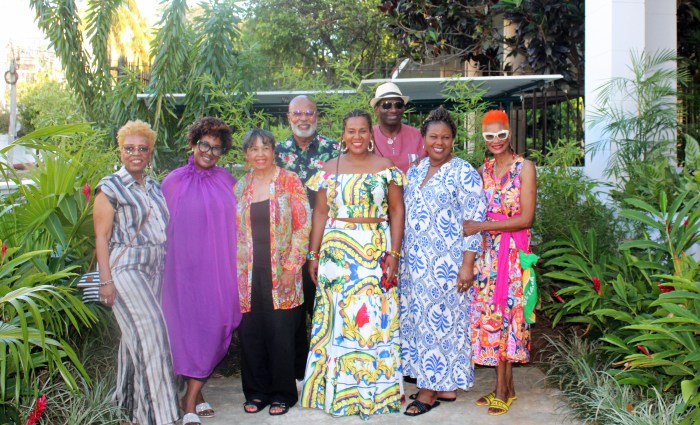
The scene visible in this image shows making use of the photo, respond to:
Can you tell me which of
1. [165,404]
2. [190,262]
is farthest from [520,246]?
[165,404]

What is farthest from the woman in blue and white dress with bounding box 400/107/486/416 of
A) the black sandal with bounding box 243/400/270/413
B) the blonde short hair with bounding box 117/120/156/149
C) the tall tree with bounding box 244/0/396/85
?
the tall tree with bounding box 244/0/396/85

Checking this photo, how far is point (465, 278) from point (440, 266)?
175mm

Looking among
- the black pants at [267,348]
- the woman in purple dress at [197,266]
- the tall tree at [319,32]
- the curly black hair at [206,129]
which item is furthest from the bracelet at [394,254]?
the tall tree at [319,32]

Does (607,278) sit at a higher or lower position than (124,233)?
lower

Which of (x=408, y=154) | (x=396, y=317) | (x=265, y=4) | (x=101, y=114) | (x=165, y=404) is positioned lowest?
(x=165, y=404)

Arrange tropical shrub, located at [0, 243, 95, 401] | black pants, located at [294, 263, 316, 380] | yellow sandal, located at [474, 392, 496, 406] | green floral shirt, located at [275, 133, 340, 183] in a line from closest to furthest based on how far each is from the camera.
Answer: tropical shrub, located at [0, 243, 95, 401] < yellow sandal, located at [474, 392, 496, 406] < black pants, located at [294, 263, 316, 380] < green floral shirt, located at [275, 133, 340, 183]

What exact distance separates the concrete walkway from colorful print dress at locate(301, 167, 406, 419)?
154 mm

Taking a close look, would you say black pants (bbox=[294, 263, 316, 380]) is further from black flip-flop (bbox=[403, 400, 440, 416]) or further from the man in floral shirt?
black flip-flop (bbox=[403, 400, 440, 416])

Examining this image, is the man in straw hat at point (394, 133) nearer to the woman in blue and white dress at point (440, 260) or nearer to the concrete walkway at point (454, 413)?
the woman in blue and white dress at point (440, 260)

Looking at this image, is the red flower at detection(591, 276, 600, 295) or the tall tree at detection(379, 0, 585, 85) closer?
the red flower at detection(591, 276, 600, 295)

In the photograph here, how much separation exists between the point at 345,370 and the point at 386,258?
78 cm

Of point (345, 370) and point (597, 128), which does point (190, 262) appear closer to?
point (345, 370)

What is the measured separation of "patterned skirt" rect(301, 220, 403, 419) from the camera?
448cm

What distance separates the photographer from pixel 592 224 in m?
5.59
